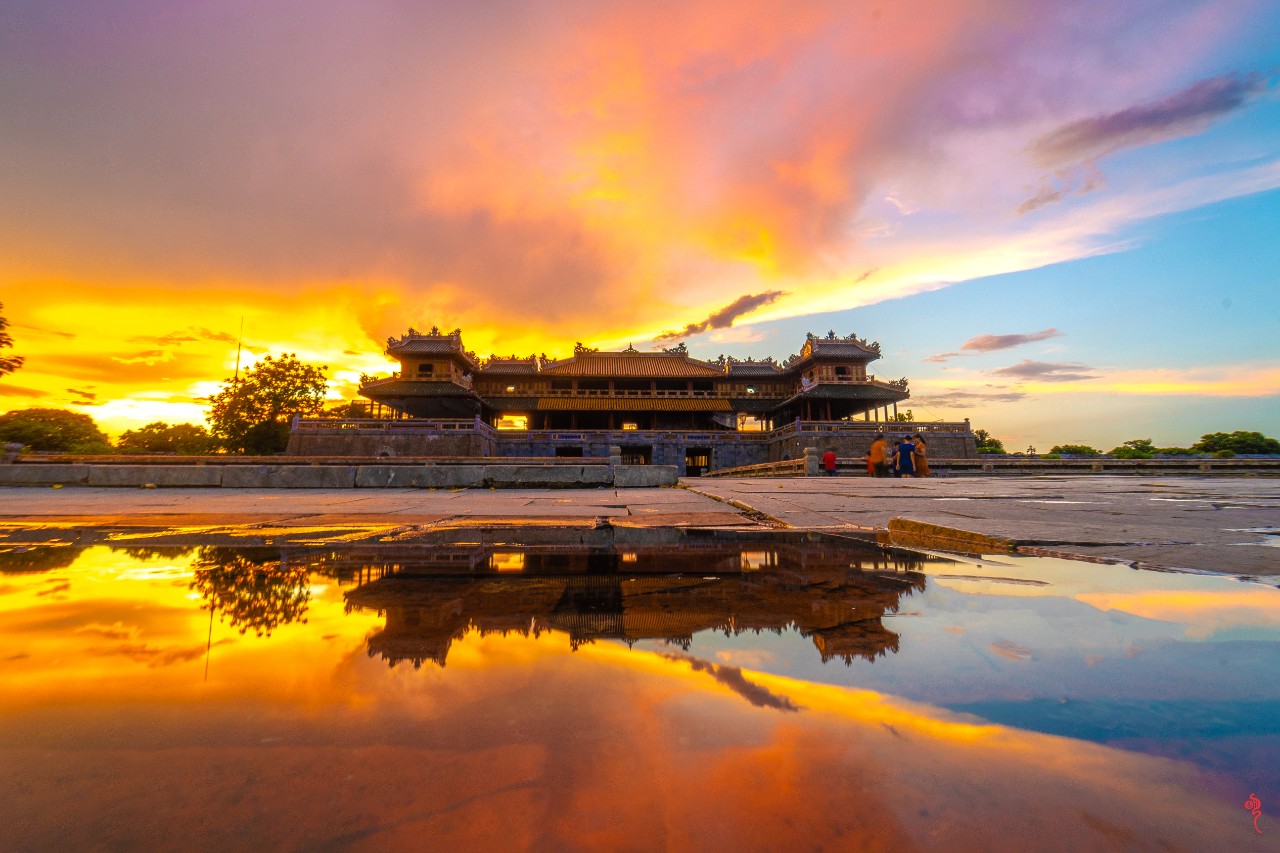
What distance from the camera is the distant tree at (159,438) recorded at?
3834 cm

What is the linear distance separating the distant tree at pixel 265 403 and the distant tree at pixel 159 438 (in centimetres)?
1374

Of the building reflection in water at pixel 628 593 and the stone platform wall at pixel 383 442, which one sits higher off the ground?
the stone platform wall at pixel 383 442

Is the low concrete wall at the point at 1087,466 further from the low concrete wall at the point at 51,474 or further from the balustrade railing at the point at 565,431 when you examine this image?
the low concrete wall at the point at 51,474

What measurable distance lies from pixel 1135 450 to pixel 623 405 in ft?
120

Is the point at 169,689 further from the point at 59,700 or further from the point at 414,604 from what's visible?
the point at 414,604

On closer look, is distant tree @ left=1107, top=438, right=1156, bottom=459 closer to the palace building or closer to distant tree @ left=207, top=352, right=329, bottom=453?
the palace building

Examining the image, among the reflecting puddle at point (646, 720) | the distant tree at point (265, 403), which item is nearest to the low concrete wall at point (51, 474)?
the reflecting puddle at point (646, 720)

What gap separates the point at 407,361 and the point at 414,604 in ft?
103

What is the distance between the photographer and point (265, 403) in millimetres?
27500

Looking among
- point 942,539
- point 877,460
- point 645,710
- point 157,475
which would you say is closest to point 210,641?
point 645,710

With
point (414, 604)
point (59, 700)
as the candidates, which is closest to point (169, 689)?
point (59, 700)

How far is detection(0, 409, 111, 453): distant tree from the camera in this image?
32.8 metres

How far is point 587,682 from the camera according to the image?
2.76ft

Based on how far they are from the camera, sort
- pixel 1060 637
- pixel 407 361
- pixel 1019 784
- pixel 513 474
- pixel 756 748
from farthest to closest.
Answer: pixel 407 361 → pixel 513 474 → pixel 1060 637 → pixel 756 748 → pixel 1019 784
